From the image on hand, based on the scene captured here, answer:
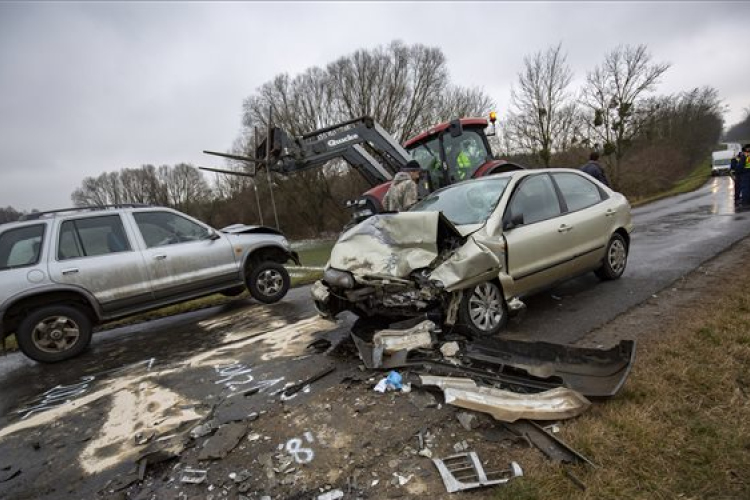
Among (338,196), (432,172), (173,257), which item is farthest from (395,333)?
(338,196)

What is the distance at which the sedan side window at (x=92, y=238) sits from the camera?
5270mm

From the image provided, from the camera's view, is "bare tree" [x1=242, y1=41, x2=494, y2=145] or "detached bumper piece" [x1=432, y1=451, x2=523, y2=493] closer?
"detached bumper piece" [x1=432, y1=451, x2=523, y2=493]

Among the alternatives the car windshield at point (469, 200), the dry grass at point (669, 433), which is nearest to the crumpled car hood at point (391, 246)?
the car windshield at point (469, 200)

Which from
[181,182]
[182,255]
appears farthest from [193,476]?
[181,182]

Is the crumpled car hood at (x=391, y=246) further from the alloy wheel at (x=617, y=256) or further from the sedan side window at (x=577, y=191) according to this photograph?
the alloy wheel at (x=617, y=256)

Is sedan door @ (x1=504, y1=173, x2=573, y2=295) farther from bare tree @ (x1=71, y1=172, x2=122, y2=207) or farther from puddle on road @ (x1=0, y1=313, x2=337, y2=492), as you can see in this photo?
bare tree @ (x1=71, y1=172, x2=122, y2=207)

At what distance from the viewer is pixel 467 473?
2.17 m

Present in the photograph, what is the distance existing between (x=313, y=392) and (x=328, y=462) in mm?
901

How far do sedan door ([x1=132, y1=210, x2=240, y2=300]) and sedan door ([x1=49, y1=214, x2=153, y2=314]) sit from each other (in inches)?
7.3

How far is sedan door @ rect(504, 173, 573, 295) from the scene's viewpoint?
Answer: 4.26 meters

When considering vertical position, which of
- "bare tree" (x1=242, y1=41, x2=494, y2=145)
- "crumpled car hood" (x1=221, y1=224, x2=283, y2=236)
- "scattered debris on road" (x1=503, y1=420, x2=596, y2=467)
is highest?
"bare tree" (x1=242, y1=41, x2=494, y2=145)

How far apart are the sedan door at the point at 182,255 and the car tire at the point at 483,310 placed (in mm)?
4126

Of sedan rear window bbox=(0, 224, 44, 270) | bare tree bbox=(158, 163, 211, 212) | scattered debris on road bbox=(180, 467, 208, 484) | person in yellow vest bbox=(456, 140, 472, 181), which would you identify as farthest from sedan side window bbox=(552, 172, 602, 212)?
bare tree bbox=(158, 163, 211, 212)

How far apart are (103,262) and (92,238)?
1.29 feet
